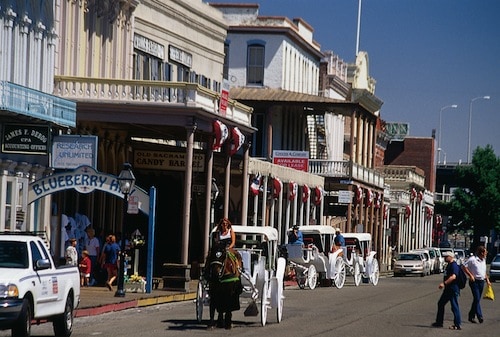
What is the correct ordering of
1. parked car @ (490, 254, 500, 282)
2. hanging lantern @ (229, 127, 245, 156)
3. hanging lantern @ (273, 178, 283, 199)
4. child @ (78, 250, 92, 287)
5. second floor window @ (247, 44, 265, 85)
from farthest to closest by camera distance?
second floor window @ (247, 44, 265, 85) → parked car @ (490, 254, 500, 282) → hanging lantern @ (273, 178, 283, 199) → hanging lantern @ (229, 127, 245, 156) → child @ (78, 250, 92, 287)

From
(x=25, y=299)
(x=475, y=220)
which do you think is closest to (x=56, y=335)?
(x=25, y=299)

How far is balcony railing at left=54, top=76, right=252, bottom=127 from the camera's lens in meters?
40.1

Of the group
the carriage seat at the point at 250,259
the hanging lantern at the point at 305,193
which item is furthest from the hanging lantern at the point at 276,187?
the carriage seat at the point at 250,259

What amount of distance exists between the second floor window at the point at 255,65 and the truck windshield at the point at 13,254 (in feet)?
181

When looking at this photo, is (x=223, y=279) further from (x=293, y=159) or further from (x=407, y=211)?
(x=407, y=211)

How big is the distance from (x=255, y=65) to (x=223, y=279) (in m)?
52.5

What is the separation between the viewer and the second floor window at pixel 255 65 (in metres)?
76.3

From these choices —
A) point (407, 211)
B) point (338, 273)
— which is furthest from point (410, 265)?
point (407, 211)

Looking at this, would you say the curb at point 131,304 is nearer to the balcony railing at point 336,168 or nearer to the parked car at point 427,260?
the balcony railing at point 336,168

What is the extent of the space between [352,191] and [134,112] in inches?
1323

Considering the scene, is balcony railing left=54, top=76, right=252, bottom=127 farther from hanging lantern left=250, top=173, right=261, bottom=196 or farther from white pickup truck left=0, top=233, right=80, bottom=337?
white pickup truck left=0, top=233, right=80, bottom=337

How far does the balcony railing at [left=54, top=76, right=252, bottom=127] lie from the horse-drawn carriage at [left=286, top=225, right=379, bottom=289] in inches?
232

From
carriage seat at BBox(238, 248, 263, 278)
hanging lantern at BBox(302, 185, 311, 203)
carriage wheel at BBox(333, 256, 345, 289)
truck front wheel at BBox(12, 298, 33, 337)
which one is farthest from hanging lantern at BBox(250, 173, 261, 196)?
truck front wheel at BBox(12, 298, 33, 337)

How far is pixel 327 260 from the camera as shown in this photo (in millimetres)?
45031
